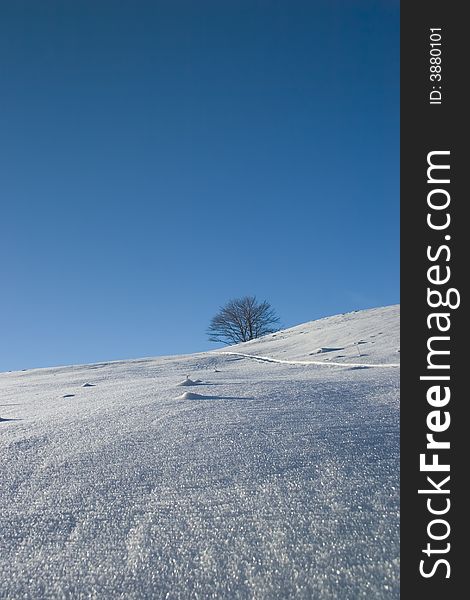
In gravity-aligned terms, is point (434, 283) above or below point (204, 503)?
above

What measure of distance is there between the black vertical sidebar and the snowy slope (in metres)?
0.08

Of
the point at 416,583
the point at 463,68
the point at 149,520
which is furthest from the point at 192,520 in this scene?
the point at 463,68

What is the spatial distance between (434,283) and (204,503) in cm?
80

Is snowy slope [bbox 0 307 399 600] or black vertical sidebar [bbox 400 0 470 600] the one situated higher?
black vertical sidebar [bbox 400 0 470 600]

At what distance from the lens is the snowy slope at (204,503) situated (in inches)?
32.9

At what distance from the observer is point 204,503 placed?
1082 millimetres

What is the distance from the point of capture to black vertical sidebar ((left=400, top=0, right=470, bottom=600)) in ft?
3.06

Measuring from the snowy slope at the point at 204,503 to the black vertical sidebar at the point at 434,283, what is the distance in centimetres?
8

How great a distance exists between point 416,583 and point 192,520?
1.55 ft

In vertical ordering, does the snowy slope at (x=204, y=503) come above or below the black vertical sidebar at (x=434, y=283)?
below

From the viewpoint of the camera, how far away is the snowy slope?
2.74 ft

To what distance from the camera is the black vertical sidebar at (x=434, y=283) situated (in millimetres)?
933

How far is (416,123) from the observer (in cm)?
126

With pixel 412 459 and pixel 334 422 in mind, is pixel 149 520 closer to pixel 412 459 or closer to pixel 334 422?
pixel 412 459
